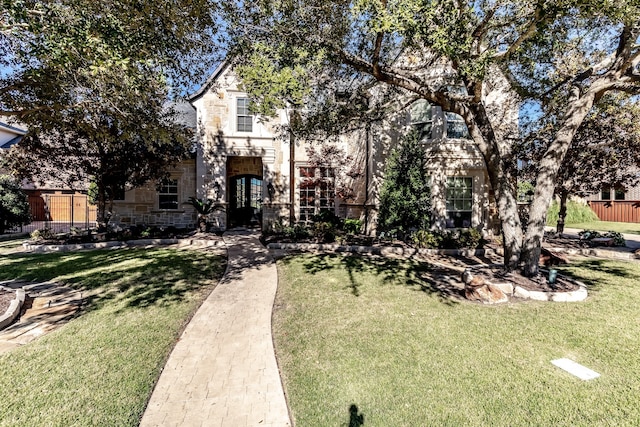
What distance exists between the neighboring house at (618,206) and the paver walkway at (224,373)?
25382mm

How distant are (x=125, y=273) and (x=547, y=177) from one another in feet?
32.1

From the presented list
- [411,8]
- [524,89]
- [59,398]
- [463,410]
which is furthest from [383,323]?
[524,89]

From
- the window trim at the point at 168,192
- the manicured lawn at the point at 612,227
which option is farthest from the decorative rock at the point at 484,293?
the manicured lawn at the point at 612,227

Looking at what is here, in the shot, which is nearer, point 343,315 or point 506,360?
point 506,360

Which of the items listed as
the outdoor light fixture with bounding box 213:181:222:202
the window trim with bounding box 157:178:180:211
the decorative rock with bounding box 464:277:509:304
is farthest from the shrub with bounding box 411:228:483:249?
the window trim with bounding box 157:178:180:211

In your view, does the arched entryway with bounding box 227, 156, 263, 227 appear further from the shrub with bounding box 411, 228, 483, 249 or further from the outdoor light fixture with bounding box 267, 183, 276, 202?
the shrub with bounding box 411, 228, 483, 249

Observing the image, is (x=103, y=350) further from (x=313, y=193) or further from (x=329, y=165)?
(x=313, y=193)

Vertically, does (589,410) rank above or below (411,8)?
below

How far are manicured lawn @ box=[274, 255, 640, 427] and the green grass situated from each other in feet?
5.13

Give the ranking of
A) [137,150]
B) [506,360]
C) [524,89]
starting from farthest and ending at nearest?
[137,150] → [524,89] → [506,360]

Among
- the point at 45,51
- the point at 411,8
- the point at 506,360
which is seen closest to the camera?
the point at 506,360

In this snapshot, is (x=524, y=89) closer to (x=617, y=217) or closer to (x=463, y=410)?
(x=463, y=410)

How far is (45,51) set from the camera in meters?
3.88

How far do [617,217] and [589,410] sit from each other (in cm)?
2665
